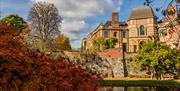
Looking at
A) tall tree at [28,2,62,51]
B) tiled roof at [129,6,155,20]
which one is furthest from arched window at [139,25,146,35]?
tall tree at [28,2,62,51]

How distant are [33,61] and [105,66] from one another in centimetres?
3497

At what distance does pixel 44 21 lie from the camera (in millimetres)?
49000

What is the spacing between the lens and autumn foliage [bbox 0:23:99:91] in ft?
23.4

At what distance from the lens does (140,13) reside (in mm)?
57531

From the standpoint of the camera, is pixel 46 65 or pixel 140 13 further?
pixel 140 13

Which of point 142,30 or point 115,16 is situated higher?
point 115,16

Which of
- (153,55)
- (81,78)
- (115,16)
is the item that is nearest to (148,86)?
(153,55)

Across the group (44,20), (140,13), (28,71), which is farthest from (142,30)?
(28,71)

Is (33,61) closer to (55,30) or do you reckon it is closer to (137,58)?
(137,58)

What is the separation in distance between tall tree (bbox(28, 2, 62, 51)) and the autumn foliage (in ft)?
133

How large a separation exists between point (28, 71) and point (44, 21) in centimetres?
4224

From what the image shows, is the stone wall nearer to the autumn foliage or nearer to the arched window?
the arched window

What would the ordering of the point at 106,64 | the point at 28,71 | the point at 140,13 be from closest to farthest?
the point at 28,71 < the point at 106,64 < the point at 140,13

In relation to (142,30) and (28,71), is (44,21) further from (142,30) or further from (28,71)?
(28,71)
